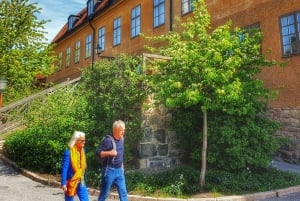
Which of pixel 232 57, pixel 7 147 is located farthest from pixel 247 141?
pixel 7 147

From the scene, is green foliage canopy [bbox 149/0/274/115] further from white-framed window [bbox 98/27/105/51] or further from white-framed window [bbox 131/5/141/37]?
white-framed window [bbox 98/27/105/51]

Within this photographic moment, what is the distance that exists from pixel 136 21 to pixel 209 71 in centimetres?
1441

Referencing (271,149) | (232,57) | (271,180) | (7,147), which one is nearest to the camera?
(232,57)

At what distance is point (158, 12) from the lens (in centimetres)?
1938

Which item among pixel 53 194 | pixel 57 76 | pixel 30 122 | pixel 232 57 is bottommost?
pixel 53 194

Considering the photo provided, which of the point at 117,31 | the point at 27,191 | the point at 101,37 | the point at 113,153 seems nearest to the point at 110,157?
the point at 113,153

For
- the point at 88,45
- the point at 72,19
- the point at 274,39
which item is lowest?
the point at 274,39

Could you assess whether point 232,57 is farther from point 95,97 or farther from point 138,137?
point 95,97

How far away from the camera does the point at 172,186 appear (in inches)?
320

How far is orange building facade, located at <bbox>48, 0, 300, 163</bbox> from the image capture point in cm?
1191

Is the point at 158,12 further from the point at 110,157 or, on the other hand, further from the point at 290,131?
the point at 110,157

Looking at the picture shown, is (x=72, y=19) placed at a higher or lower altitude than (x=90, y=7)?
higher

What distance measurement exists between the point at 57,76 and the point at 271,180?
95.4 ft

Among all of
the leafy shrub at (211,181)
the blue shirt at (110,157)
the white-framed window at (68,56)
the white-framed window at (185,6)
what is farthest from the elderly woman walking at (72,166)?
the white-framed window at (68,56)
